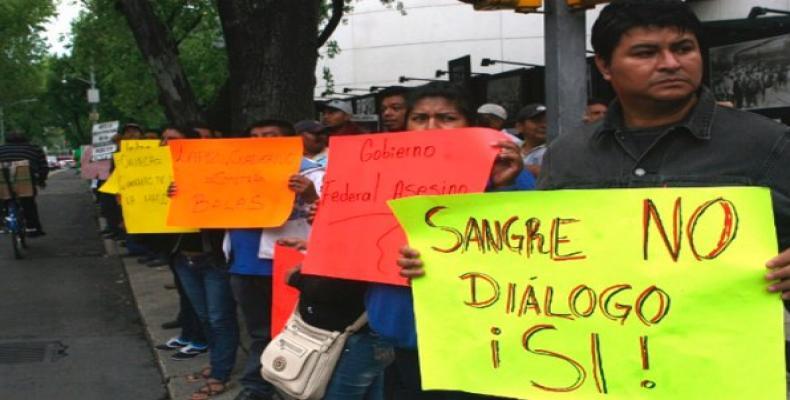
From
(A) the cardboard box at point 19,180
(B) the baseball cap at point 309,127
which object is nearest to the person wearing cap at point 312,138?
(B) the baseball cap at point 309,127

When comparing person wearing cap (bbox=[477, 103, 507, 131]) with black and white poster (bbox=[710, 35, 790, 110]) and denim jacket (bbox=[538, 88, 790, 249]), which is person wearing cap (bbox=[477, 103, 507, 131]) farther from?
denim jacket (bbox=[538, 88, 790, 249])

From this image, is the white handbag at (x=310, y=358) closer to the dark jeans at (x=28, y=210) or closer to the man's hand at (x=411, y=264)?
the man's hand at (x=411, y=264)

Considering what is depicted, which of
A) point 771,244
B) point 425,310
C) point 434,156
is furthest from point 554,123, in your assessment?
point 771,244

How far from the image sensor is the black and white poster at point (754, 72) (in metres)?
7.61

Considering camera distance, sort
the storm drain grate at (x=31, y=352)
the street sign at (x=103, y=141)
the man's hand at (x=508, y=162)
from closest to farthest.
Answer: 1. the man's hand at (x=508, y=162)
2. the storm drain grate at (x=31, y=352)
3. the street sign at (x=103, y=141)

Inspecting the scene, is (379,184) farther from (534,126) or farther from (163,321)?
(163,321)

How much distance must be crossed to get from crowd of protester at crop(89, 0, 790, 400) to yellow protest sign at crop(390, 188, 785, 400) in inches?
3.2

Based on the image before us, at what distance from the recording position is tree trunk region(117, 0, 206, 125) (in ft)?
27.5

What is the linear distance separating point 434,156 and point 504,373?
0.86 metres

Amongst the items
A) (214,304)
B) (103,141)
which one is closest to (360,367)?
(214,304)

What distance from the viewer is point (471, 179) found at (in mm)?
2641

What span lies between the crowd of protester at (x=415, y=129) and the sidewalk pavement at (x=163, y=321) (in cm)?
19

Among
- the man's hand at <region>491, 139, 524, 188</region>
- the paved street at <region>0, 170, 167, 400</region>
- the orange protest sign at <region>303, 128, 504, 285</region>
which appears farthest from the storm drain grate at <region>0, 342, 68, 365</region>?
the man's hand at <region>491, 139, 524, 188</region>

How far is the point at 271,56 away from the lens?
→ 7.12 meters
